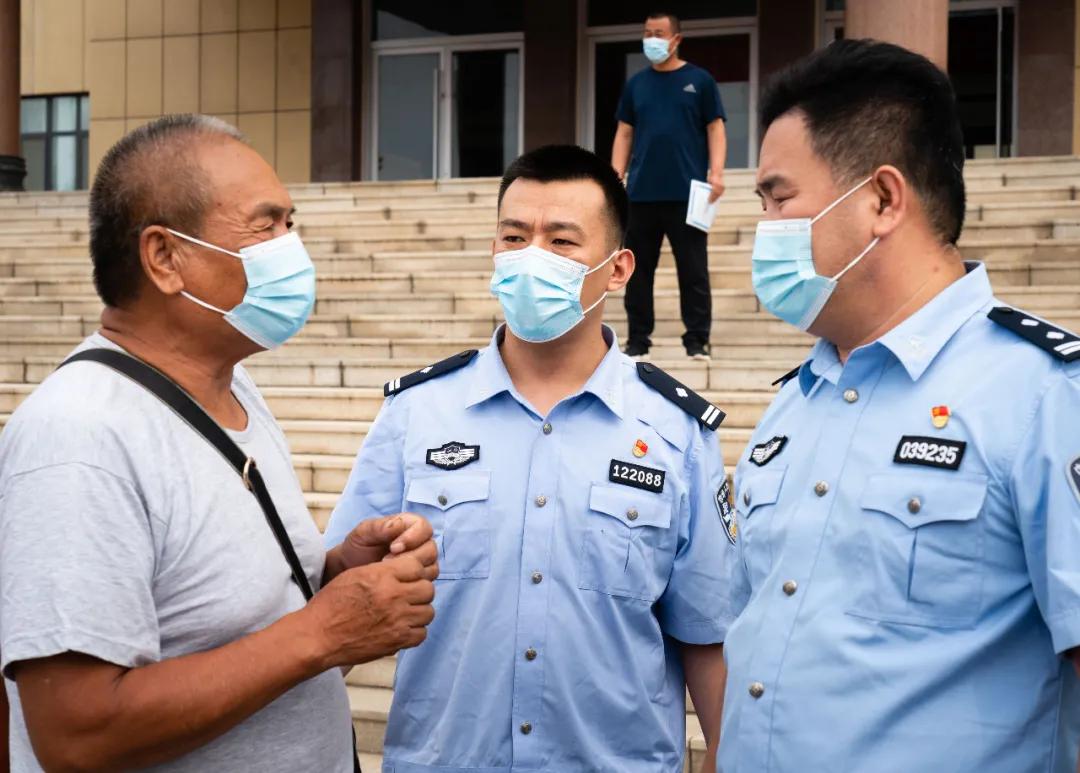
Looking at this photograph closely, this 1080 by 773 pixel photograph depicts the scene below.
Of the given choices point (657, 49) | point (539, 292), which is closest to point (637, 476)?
point (539, 292)

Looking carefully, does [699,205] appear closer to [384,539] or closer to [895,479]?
[384,539]

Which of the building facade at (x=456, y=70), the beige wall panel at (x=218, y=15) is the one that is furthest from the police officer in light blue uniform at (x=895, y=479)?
the beige wall panel at (x=218, y=15)

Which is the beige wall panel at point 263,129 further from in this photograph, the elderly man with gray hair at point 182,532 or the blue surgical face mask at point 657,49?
the elderly man with gray hair at point 182,532

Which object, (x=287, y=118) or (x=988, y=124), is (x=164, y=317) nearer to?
(x=988, y=124)

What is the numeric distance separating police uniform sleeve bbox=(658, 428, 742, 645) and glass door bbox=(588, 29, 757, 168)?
13104 mm

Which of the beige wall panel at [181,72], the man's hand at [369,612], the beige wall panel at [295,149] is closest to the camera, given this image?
the man's hand at [369,612]

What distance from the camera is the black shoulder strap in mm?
1928

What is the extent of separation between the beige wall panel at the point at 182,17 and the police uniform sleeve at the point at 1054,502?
18.0 meters

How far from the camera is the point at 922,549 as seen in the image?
180cm

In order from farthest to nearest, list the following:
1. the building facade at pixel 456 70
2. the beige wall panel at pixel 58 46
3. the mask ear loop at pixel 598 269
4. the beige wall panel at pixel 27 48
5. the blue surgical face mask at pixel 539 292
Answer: the beige wall panel at pixel 27 48
the beige wall panel at pixel 58 46
the building facade at pixel 456 70
the mask ear loop at pixel 598 269
the blue surgical face mask at pixel 539 292

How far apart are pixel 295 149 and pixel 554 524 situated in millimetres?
15401

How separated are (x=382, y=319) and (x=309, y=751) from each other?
6888mm

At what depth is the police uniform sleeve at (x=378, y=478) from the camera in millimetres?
2812

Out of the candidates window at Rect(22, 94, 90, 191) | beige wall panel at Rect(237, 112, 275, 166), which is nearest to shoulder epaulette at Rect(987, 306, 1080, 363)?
beige wall panel at Rect(237, 112, 275, 166)
